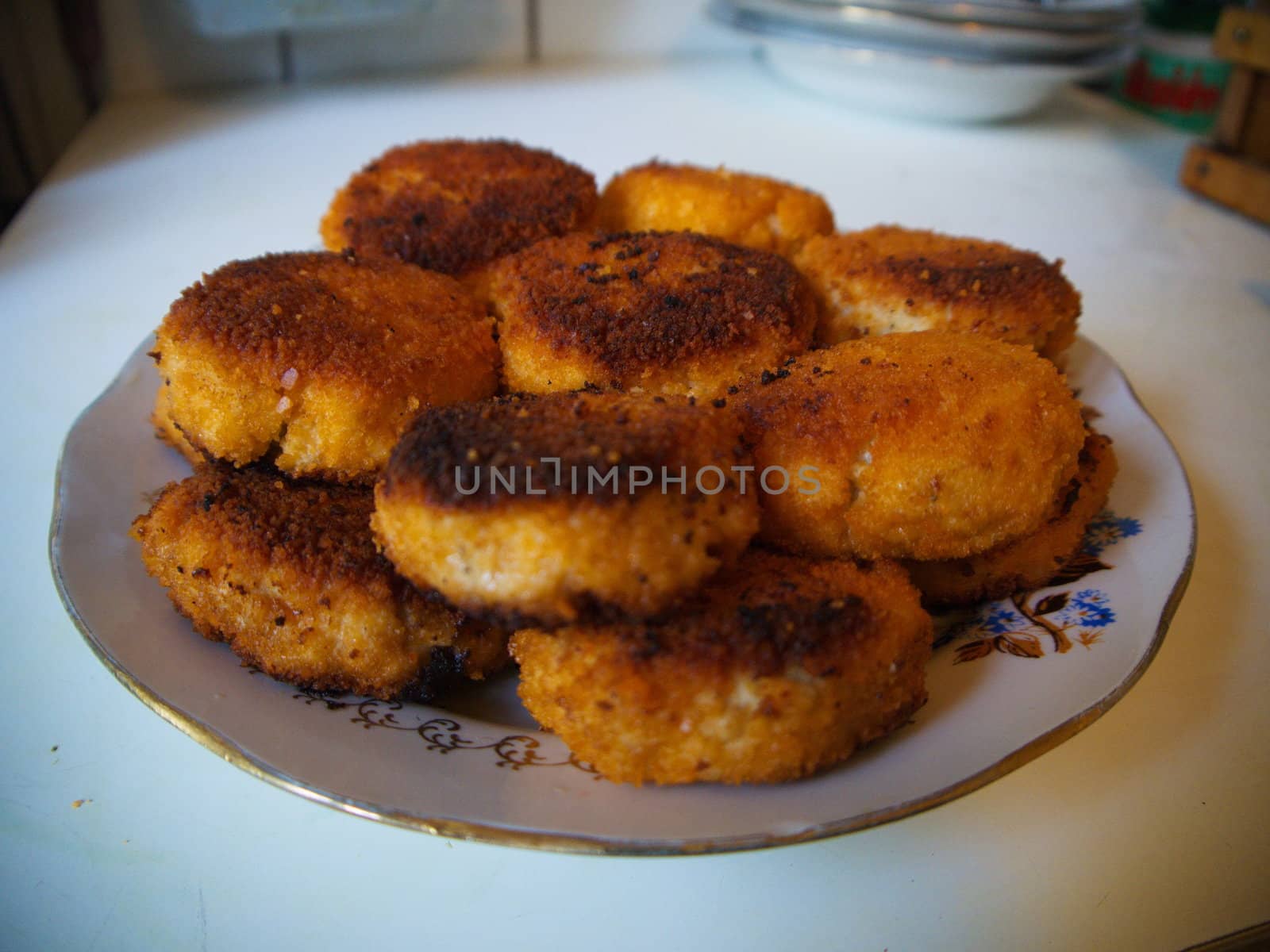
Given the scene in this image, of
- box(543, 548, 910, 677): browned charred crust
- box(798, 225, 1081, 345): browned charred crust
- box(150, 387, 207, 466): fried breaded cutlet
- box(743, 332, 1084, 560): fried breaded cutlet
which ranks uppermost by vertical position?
box(798, 225, 1081, 345): browned charred crust

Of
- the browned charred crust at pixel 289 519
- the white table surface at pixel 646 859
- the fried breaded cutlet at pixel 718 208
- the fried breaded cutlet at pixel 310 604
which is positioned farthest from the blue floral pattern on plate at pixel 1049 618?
the fried breaded cutlet at pixel 718 208

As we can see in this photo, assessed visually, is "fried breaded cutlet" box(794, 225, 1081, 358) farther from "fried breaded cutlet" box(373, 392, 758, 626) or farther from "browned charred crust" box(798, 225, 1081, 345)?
"fried breaded cutlet" box(373, 392, 758, 626)

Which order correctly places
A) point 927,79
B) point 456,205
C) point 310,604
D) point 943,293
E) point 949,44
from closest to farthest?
point 310,604 < point 943,293 < point 456,205 < point 949,44 < point 927,79

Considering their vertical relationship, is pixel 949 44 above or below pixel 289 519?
above

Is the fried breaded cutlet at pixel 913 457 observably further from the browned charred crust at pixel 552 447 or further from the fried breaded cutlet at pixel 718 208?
Result: the fried breaded cutlet at pixel 718 208

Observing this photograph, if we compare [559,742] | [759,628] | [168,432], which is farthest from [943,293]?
[168,432]

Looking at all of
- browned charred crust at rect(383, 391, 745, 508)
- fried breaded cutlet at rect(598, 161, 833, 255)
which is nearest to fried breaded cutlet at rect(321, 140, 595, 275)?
fried breaded cutlet at rect(598, 161, 833, 255)

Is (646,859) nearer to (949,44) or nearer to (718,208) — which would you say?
(718,208)
